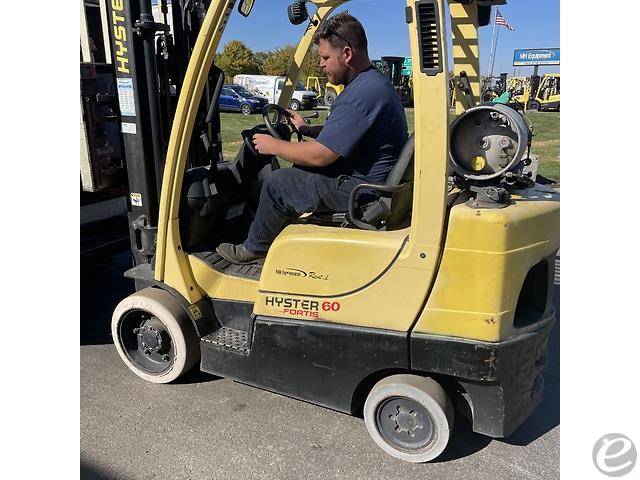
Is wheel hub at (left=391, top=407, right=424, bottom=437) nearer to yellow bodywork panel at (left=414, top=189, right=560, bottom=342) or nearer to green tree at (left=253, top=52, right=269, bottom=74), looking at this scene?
yellow bodywork panel at (left=414, top=189, right=560, bottom=342)

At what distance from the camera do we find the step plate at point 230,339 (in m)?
3.21

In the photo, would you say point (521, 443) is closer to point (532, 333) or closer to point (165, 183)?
point (532, 333)

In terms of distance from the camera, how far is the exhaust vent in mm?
2250

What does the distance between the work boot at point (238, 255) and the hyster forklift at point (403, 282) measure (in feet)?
0.15

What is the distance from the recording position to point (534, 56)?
126 ft

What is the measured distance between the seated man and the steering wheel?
253 millimetres

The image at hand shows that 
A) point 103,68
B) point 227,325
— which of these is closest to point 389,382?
point 227,325

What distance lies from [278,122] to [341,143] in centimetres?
104

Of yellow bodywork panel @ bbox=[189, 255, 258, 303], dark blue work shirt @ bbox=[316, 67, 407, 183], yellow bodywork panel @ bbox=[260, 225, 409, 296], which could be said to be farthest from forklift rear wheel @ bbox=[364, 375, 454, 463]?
dark blue work shirt @ bbox=[316, 67, 407, 183]

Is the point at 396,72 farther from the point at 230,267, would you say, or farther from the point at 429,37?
the point at 429,37

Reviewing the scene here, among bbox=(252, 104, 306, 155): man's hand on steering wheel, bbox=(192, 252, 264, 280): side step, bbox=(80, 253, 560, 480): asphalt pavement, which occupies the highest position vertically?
bbox=(252, 104, 306, 155): man's hand on steering wheel

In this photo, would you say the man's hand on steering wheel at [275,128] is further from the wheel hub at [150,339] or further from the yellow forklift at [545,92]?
the yellow forklift at [545,92]

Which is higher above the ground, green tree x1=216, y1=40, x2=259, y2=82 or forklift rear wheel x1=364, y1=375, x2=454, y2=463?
green tree x1=216, y1=40, x2=259, y2=82

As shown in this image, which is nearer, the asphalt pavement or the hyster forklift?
the hyster forklift
